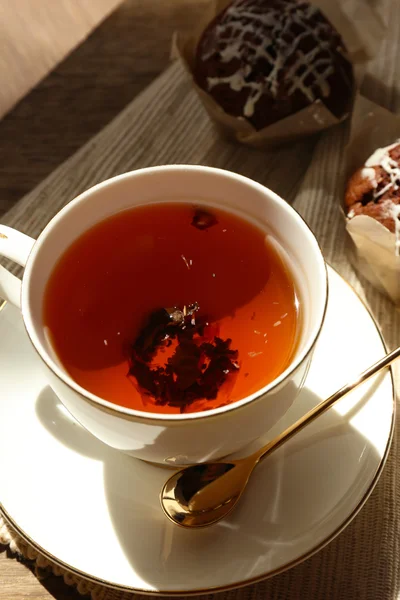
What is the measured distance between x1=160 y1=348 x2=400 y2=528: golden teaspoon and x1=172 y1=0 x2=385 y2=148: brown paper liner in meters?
0.63

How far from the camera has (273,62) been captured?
120 cm

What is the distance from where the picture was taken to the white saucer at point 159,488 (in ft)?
2.25

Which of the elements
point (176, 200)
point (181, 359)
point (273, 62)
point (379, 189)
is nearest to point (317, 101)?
point (273, 62)

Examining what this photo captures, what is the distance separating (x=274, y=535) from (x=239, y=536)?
4 cm

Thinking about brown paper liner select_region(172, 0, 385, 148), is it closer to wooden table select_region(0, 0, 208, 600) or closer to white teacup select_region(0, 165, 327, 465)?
wooden table select_region(0, 0, 208, 600)

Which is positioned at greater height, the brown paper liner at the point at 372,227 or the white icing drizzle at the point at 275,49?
the white icing drizzle at the point at 275,49

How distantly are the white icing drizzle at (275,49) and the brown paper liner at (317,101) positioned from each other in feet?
0.12

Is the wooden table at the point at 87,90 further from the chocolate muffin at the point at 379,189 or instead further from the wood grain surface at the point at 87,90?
the chocolate muffin at the point at 379,189

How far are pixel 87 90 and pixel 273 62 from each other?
442mm

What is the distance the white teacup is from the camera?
0.61 metres

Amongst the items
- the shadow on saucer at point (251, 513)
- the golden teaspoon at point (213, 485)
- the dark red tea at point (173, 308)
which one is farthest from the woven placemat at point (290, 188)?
the dark red tea at point (173, 308)

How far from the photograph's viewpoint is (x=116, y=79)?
4.73 feet

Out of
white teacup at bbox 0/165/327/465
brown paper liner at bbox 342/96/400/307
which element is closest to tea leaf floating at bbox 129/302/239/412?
white teacup at bbox 0/165/327/465

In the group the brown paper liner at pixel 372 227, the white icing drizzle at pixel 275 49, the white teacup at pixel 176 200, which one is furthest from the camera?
the white icing drizzle at pixel 275 49
